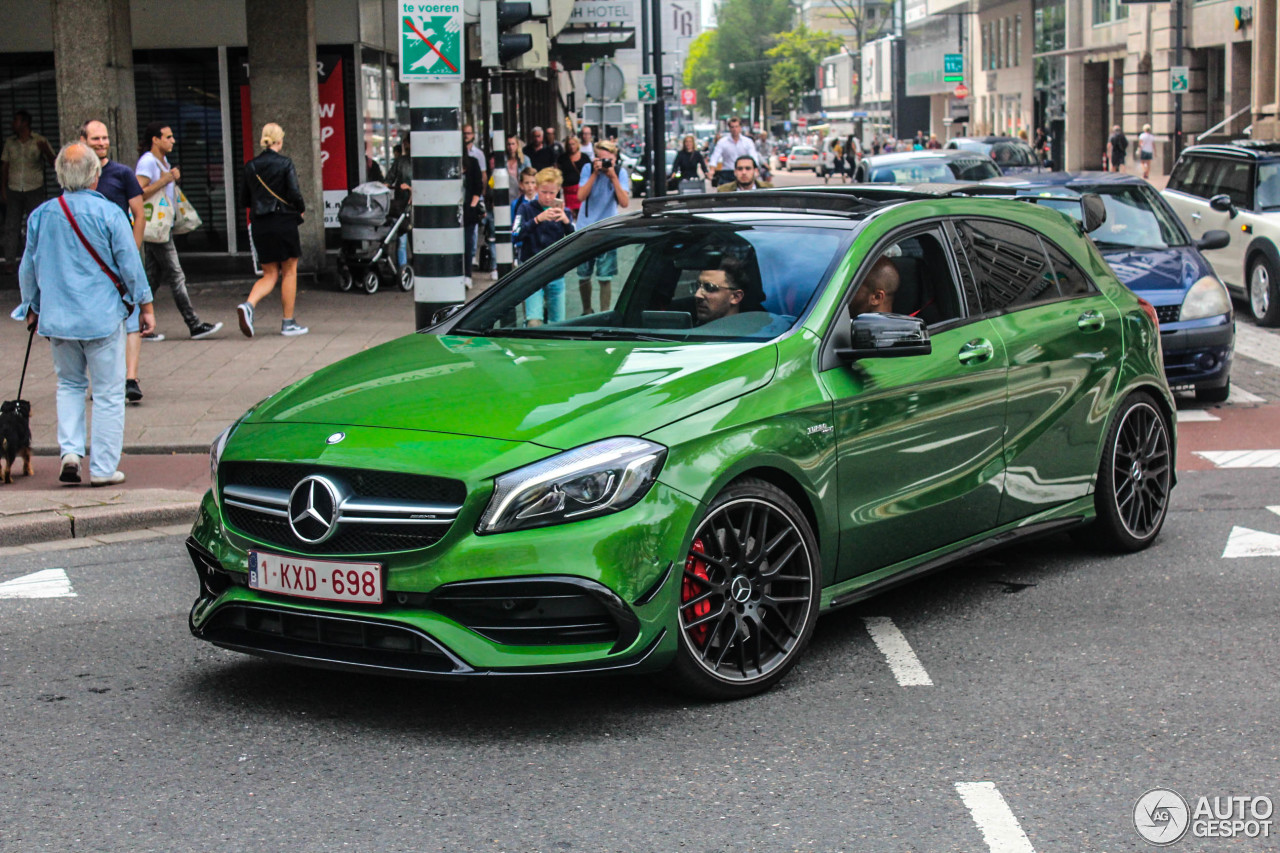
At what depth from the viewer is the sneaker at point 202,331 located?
14.6 metres

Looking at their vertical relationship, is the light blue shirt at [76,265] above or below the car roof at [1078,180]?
below

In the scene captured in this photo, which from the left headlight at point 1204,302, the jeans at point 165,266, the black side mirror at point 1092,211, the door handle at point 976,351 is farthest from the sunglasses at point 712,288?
the jeans at point 165,266

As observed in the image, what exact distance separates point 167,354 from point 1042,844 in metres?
11.0

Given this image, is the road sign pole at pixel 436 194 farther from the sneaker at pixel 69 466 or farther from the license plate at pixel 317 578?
the license plate at pixel 317 578

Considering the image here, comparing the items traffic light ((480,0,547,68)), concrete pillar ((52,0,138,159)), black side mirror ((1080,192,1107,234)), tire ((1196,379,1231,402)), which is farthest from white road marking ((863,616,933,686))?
concrete pillar ((52,0,138,159))

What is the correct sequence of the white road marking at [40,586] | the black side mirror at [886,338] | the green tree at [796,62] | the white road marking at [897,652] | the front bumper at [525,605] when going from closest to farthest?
the front bumper at [525,605] < the white road marking at [897,652] < the black side mirror at [886,338] < the white road marking at [40,586] < the green tree at [796,62]

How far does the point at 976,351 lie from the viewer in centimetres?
609

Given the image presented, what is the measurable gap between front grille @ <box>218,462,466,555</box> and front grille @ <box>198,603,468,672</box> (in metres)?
0.21

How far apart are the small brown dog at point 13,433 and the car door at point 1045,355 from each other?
509 centimetres

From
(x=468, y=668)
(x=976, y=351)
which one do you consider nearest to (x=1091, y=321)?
(x=976, y=351)

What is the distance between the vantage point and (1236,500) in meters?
8.47

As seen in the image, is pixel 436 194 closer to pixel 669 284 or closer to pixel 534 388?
pixel 669 284

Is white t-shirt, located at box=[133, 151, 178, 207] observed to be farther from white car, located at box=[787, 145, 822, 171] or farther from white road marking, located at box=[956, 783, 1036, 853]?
white car, located at box=[787, 145, 822, 171]

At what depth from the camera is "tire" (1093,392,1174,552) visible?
6.94m
